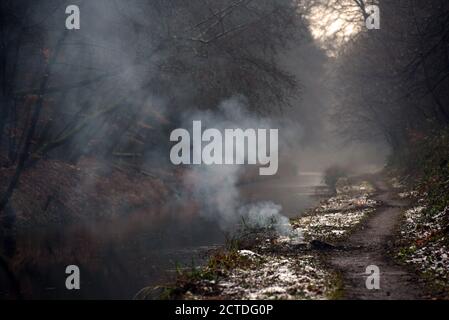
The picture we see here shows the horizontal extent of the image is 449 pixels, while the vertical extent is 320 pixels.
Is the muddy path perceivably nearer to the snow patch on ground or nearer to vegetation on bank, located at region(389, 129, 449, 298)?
vegetation on bank, located at region(389, 129, 449, 298)

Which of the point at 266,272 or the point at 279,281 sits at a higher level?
the point at 266,272

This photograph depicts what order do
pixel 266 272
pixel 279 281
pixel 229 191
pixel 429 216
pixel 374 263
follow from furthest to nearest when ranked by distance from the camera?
pixel 229 191 → pixel 429 216 → pixel 374 263 → pixel 266 272 → pixel 279 281

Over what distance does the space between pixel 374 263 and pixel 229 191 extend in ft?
86.8

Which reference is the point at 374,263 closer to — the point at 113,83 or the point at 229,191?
the point at 113,83

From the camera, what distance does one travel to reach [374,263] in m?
12.7

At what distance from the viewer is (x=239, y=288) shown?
34.5ft

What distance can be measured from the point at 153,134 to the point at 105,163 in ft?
18.8

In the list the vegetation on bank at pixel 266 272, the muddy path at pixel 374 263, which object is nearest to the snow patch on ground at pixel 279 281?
the vegetation on bank at pixel 266 272

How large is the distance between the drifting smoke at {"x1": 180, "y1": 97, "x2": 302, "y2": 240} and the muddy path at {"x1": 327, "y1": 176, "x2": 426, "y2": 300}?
198 centimetres

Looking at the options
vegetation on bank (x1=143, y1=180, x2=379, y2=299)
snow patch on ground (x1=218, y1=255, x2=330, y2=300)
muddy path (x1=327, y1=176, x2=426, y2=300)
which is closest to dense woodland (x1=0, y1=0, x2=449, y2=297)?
muddy path (x1=327, y1=176, x2=426, y2=300)

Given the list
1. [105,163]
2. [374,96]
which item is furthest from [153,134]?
[374,96]

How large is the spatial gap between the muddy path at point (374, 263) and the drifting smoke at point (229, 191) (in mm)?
1977

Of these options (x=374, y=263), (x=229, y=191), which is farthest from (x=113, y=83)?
(x=229, y=191)

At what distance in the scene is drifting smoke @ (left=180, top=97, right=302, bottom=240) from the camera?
21.0 metres
